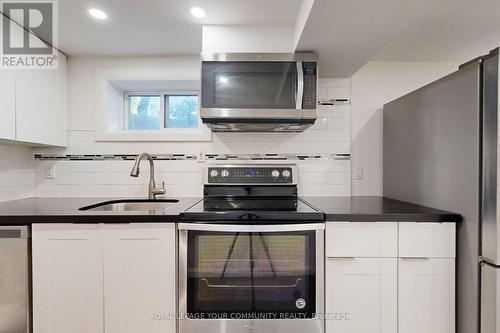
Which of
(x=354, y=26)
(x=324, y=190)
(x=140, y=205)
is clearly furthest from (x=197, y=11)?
(x=324, y=190)

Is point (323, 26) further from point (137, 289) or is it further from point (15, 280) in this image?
point (15, 280)

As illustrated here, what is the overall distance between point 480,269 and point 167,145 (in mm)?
2044

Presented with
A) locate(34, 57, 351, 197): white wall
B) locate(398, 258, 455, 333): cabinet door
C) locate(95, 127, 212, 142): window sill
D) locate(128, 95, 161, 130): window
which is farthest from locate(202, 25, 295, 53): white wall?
locate(398, 258, 455, 333): cabinet door

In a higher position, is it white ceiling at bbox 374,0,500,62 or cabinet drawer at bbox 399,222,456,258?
white ceiling at bbox 374,0,500,62

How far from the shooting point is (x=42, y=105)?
1868mm

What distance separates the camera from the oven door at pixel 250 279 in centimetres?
141

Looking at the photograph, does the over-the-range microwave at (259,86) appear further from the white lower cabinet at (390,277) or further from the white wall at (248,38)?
the white lower cabinet at (390,277)

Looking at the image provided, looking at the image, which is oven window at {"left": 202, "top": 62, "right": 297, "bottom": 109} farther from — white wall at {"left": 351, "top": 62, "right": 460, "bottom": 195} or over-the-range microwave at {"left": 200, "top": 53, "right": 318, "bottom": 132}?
white wall at {"left": 351, "top": 62, "right": 460, "bottom": 195}

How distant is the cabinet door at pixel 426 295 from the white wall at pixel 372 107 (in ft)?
2.74

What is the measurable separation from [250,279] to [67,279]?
0.96m

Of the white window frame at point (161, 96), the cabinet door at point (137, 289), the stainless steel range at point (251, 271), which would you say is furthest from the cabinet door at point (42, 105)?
the stainless steel range at point (251, 271)

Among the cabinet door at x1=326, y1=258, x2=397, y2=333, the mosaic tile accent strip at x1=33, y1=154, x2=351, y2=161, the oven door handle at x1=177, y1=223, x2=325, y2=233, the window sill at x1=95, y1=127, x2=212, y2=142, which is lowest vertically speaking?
the cabinet door at x1=326, y1=258, x2=397, y2=333

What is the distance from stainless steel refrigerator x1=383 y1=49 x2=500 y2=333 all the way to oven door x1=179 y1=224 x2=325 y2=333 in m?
0.68

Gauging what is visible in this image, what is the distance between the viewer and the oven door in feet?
4.62
